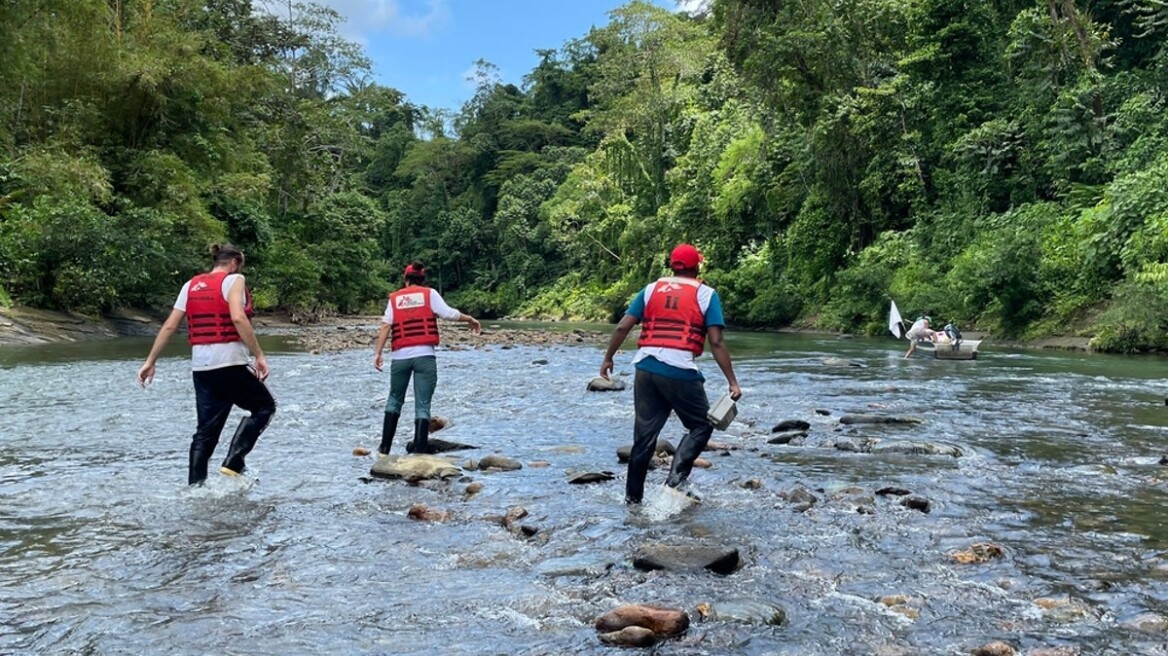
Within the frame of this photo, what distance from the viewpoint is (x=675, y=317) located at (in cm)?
678

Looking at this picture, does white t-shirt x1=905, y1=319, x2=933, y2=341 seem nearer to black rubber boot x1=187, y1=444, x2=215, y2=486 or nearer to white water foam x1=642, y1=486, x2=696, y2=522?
white water foam x1=642, y1=486, x2=696, y2=522

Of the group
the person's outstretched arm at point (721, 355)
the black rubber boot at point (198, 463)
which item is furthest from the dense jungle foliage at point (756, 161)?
the black rubber boot at point (198, 463)

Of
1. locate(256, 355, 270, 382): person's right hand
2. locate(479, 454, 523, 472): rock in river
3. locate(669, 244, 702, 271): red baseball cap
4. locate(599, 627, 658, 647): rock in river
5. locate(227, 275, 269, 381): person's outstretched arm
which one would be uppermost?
locate(669, 244, 702, 271): red baseball cap

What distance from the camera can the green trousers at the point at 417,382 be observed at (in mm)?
8844

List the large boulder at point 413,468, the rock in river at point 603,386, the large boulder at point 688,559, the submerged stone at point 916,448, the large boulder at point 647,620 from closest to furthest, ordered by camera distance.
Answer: the large boulder at point 647,620
the large boulder at point 688,559
the large boulder at point 413,468
the submerged stone at point 916,448
the rock in river at point 603,386

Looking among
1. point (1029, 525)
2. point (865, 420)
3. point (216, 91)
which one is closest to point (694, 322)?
point (1029, 525)

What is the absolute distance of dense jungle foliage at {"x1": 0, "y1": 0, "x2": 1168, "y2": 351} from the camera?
25391 mm

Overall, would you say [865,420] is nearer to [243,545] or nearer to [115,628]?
[243,545]

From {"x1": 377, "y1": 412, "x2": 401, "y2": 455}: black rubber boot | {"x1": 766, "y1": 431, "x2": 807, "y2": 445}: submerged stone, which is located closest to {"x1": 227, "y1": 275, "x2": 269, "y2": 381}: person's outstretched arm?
{"x1": 377, "y1": 412, "x2": 401, "y2": 455}: black rubber boot

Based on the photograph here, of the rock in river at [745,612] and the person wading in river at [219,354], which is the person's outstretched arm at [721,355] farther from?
the person wading in river at [219,354]

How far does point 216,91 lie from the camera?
36.8m

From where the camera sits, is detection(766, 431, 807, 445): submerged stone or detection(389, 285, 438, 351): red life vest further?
detection(766, 431, 807, 445): submerged stone

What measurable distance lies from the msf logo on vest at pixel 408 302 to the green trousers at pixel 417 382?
51 centimetres

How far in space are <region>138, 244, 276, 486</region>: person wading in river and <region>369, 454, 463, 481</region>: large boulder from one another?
111 cm
